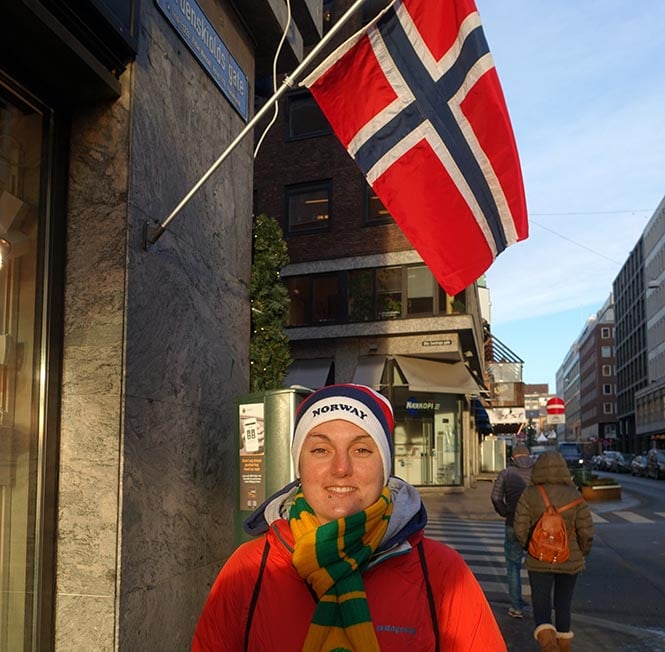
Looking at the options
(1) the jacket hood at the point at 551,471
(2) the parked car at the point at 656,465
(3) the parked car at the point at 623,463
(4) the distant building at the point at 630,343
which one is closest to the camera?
(1) the jacket hood at the point at 551,471

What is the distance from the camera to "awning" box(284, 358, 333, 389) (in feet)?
78.9

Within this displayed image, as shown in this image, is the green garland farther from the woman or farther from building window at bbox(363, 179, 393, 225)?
building window at bbox(363, 179, 393, 225)

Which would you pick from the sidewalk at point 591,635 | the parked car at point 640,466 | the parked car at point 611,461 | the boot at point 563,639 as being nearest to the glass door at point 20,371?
the boot at point 563,639

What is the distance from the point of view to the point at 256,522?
8.05ft

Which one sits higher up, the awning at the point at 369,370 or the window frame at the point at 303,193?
the window frame at the point at 303,193

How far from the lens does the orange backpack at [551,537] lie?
19.6ft

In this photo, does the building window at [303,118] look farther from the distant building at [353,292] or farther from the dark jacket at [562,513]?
the dark jacket at [562,513]

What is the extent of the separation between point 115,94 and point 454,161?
223 cm

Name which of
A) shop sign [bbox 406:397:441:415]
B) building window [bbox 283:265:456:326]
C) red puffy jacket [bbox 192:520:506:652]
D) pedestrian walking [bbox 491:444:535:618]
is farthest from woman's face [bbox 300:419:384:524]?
shop sign [bbox 406:397:441:415]

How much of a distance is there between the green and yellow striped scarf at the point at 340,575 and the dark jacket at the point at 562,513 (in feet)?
14.7

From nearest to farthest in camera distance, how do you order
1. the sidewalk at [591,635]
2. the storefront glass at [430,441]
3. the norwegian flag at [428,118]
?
1. the norwegian flag at [428,118]
2. the sidewalk at [591,635]
3. the storefront glass at [430,441]

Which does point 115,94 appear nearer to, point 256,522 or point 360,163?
point 360,163

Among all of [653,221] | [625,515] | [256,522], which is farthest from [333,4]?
[653,221]

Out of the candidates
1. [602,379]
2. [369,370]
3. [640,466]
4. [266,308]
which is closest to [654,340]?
[640,466]
